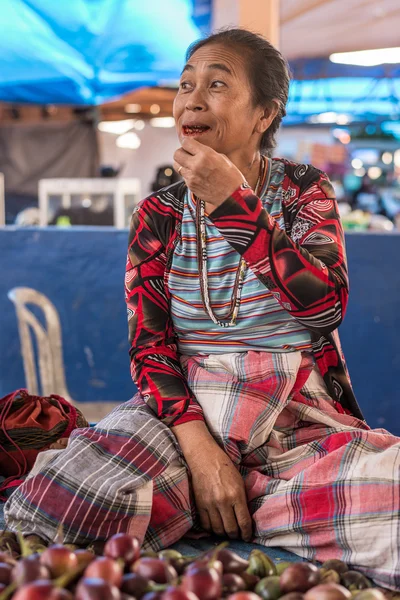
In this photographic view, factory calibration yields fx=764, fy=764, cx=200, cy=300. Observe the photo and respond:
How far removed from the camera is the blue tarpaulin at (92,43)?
4715 millimetres

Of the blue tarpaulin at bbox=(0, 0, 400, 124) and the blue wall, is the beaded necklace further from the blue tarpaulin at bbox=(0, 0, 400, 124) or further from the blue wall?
the blue tarpaulin at bbox=(0, 0, 400, 124)

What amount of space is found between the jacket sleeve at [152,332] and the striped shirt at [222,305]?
0.14ft

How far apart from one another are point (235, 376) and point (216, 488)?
0.31 m

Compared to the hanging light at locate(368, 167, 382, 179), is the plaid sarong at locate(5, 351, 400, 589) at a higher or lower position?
lower

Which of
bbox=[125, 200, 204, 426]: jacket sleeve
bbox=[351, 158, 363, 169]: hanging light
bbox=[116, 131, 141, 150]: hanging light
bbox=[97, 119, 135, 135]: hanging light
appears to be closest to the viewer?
bbox=[125, 200, 204, 426]: jacket sleeve

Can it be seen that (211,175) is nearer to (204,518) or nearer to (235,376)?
(235,376)

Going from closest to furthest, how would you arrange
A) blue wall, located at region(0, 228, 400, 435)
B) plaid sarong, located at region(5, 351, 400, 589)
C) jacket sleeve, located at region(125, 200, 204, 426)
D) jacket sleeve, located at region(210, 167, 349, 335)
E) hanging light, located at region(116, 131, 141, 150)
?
plaid sarong, located at region(5, 351, 400, 589) < jacket sleeve, located at region(210, 167, 349, 335) < jacket sleeve, located at region(125, 200, 204, 426) < blue wall, located at region(0, 228, 400, 435) < hanging light, located at region(116, 131, 141, 150)

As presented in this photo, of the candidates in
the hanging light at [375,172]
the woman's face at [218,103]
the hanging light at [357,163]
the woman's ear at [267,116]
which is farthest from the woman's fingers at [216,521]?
the hanging light at [357,163]

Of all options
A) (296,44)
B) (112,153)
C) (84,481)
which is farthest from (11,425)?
(112,153)

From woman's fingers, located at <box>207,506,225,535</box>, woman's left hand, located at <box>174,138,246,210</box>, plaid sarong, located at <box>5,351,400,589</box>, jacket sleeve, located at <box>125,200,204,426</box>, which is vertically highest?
woman's left hand, located at <box>174,138,246,210</box>

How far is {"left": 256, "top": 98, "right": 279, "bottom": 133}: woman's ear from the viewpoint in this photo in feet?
6.98

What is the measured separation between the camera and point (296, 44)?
6516 millimetres

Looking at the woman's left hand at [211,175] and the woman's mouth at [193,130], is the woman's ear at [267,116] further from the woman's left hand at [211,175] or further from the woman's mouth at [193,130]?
the woman's left hand at [211,175]

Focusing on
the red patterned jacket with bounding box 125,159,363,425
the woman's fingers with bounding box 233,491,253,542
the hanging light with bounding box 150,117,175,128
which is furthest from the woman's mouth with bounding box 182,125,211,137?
the hanging light with bounding box 150,117,175,128
